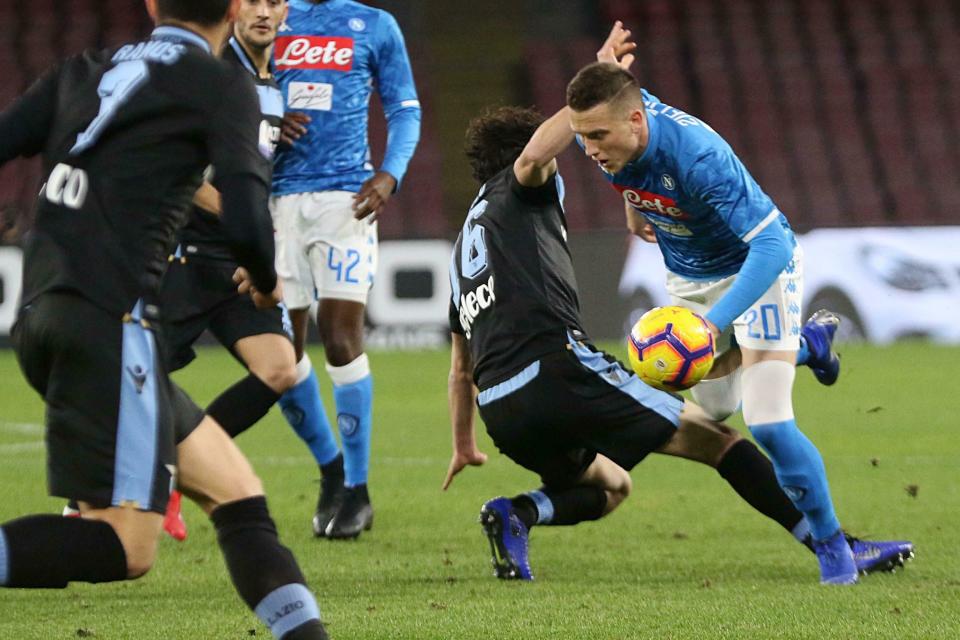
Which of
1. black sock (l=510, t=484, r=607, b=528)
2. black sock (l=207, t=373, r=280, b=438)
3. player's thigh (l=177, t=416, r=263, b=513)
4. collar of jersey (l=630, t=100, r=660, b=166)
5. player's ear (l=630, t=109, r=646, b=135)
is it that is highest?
player's ear (l=630, t=109, r=646, b=135)

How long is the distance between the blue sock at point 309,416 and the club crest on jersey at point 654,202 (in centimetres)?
188

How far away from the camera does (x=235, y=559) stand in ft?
10.8

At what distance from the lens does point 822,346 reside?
6156mm

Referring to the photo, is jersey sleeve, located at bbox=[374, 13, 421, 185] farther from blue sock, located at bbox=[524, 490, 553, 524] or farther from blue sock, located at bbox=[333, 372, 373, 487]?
blue sock, located at bbox=[524, 490, 553, 524]

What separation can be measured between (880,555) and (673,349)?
1.15 metres

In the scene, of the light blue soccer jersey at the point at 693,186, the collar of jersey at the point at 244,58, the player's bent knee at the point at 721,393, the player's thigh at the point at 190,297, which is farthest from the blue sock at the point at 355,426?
the light blue soccer jersey at the point at 693,186

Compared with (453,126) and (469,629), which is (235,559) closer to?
(469,629)

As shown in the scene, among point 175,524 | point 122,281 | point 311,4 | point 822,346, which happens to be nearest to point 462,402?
point 175,524

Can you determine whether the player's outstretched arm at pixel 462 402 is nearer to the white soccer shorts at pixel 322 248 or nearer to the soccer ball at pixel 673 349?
the soccer ball at pixel 673 349

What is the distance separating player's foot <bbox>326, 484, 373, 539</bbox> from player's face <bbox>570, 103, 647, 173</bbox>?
6.44 ft

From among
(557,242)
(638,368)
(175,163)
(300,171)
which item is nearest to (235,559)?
(175,163)

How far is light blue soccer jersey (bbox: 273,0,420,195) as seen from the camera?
265 inches

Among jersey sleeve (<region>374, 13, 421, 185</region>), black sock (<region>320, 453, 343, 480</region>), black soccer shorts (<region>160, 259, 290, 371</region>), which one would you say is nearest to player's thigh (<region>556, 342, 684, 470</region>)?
black soccer shorts (<region>160, 259, 290, 371</region>)

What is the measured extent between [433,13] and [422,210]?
12.1 ft
